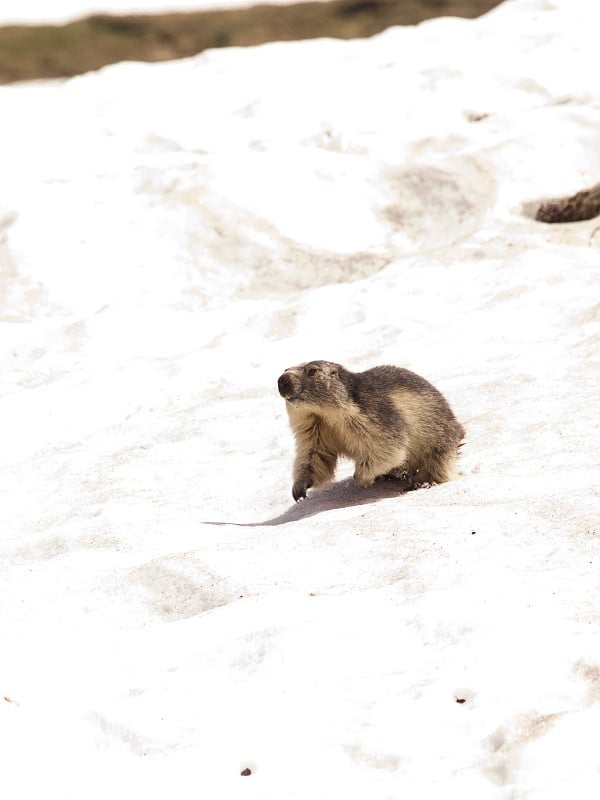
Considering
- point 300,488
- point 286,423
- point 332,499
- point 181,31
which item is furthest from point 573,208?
point 181,31

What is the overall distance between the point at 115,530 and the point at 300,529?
4.39 feet

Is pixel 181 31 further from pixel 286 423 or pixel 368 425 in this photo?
pixel 368 425

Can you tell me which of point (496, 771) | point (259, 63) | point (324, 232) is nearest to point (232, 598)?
point (496, 771)

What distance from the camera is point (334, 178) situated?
13594 millimetres

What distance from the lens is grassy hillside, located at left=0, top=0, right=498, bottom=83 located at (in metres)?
24.9

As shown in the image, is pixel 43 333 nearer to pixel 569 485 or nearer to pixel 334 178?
pixel 334 178

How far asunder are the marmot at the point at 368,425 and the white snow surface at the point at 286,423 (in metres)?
0.26

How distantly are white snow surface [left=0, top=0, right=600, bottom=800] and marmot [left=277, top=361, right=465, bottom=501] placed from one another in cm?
26

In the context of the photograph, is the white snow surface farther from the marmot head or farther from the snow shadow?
the marmot head

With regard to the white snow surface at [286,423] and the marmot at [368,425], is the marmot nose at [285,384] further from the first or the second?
the white snow surface at [286,423]

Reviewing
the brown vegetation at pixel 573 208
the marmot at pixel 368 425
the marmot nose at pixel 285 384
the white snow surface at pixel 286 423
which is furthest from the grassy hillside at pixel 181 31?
the marmot nose at pixel 285 384

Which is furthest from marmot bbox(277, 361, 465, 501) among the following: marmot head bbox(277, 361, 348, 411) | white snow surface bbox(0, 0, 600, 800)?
white snow surface bbox(0, 0, 600, 800)

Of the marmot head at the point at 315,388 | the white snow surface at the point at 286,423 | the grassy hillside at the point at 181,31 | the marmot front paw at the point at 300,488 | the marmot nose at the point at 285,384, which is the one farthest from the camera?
the grassy hillside at the point at 181,31

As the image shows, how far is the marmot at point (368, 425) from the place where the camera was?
23.3 feet
